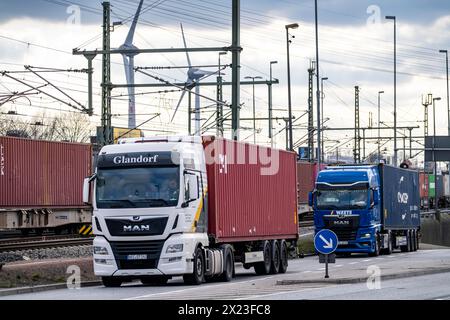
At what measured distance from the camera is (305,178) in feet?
248

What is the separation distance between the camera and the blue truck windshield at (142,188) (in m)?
26.8

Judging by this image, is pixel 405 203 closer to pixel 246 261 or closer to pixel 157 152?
pixel 246 261

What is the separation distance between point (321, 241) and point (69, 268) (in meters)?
7.12

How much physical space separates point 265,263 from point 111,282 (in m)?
6.56

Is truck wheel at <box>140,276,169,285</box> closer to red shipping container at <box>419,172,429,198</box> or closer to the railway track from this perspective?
the railway track

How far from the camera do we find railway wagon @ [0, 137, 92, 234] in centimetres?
4616

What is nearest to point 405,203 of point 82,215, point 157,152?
point 82,215

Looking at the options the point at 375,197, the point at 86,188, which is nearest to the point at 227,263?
the point at 86,188

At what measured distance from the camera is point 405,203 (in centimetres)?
5444

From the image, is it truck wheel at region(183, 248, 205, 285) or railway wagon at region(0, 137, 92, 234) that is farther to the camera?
railway wagon at region(0, 137, 92, 234)

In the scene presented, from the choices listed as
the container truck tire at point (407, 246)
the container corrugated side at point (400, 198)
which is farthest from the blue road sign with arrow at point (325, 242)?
the container truck tire at point (407, 246)

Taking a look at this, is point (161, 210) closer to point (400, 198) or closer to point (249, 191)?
point (249, 191)

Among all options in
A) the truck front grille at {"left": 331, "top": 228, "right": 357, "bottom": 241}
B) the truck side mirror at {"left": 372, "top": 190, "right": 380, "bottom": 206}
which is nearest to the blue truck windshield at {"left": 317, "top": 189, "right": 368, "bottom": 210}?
the truck side mirror at {"left": 372, "top": 190, "right": 380, "bottom": 206}

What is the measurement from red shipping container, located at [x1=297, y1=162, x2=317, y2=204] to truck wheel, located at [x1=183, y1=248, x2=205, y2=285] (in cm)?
4612
